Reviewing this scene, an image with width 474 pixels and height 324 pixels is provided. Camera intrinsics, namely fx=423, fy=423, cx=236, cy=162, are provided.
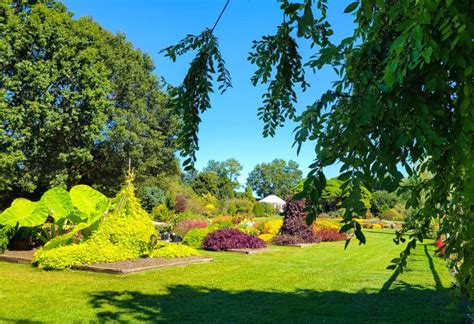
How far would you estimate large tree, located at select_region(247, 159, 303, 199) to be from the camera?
95.9 m

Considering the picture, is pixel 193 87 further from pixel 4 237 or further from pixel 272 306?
pixel 4 237

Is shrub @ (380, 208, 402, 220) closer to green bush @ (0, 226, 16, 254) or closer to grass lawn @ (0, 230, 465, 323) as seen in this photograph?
grass lawn @ (0, 230, 465, 323)

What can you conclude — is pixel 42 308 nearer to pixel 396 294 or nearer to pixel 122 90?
pixel 396 294

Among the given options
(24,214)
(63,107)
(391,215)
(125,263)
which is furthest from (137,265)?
(391,215)

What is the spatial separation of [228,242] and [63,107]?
46.1 ft

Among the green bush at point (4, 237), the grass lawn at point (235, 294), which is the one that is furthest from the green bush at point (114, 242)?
the green bush at point (4, 237)

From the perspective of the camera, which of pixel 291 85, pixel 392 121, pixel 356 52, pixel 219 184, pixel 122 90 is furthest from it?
pixel 219 184

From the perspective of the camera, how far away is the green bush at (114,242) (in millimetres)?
8617

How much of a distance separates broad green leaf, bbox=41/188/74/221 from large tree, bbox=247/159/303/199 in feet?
280

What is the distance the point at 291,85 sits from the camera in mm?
3518

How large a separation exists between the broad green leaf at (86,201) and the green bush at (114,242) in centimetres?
28

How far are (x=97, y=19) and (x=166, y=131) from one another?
856 centimetres

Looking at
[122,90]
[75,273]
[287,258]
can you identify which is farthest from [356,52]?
[122,90]

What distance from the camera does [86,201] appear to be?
10367mm
